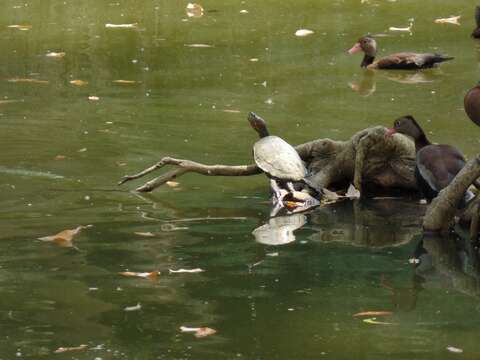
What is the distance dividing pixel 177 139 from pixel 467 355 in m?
5.84

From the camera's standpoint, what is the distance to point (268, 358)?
19.4 ft

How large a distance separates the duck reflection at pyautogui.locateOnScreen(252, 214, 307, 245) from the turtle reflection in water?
225 millimetres

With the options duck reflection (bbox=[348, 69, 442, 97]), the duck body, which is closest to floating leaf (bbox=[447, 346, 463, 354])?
the duck body

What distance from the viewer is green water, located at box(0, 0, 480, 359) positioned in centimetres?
632

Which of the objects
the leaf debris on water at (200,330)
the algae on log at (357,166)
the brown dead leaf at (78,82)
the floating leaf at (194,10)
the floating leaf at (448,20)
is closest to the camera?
the leaf debris on water at (200,330)

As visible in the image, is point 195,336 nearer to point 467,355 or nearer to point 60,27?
point 467,355

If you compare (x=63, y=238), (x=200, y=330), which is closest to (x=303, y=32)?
(x=63, y=238)

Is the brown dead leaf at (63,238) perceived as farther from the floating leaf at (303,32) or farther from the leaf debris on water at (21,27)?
the leaf debris on water at (21,27)

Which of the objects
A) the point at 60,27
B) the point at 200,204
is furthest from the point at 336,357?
the point at 60,27

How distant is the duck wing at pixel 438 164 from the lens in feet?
29.0

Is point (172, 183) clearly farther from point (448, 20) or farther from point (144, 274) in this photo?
point (448, 20)

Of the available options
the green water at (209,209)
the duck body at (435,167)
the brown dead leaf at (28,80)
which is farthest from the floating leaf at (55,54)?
the duck body at (435,167)

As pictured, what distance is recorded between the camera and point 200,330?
20.6ft

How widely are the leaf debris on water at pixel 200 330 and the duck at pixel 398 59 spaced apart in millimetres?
9220
